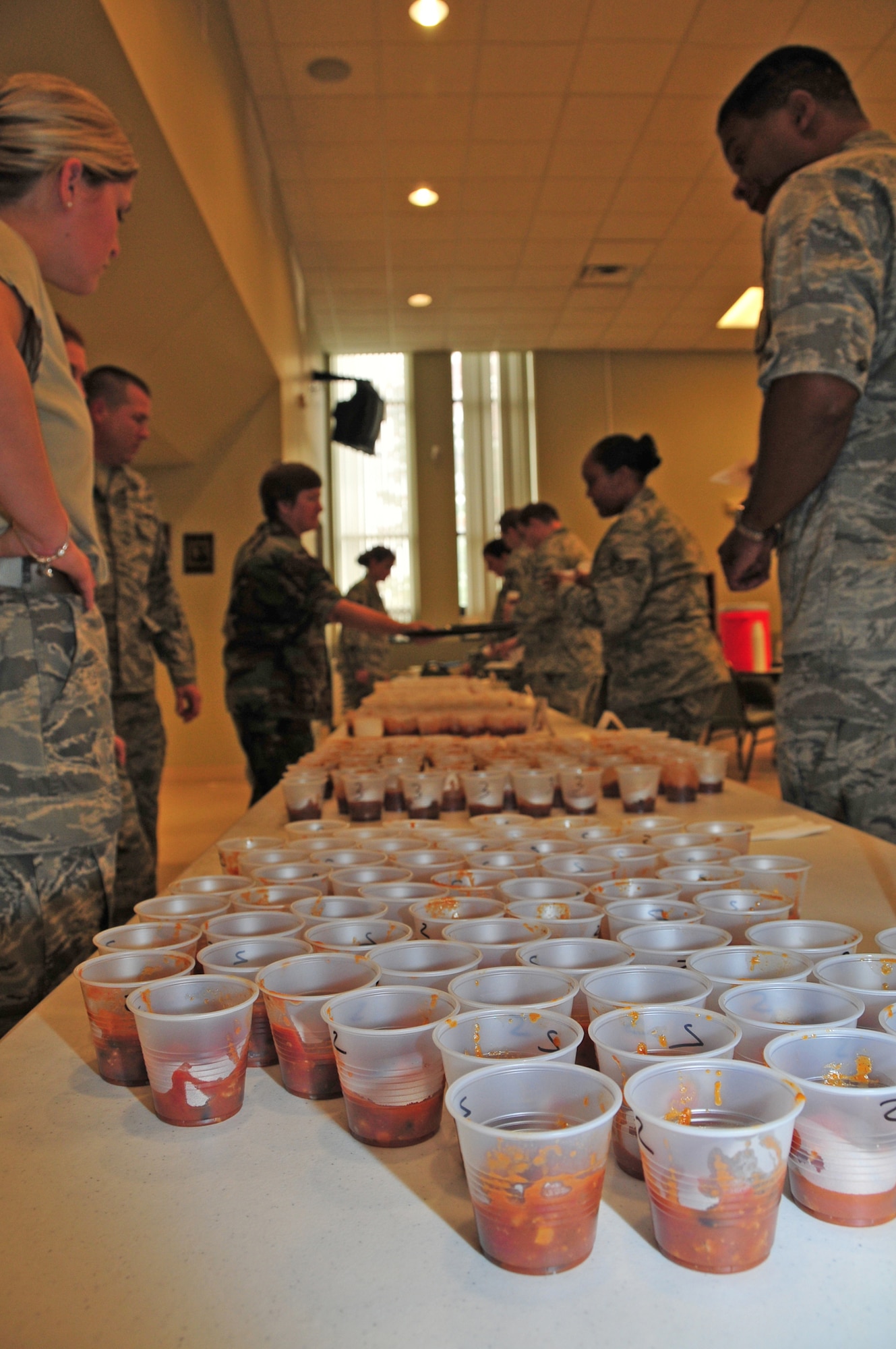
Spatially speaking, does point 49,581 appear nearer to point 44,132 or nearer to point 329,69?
point 44,132

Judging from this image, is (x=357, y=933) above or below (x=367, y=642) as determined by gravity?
below

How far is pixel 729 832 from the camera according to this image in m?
1.34

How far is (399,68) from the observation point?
169 inches

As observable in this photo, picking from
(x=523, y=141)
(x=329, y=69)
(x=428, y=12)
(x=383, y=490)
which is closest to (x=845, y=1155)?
(x=428, y=12)

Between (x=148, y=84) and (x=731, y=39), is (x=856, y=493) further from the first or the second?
(x=731, y=39)

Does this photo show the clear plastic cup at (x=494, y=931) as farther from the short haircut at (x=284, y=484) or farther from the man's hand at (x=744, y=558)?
the short haircut at (x=284, y=484)

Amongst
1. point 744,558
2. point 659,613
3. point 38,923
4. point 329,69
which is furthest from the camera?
point 329,69

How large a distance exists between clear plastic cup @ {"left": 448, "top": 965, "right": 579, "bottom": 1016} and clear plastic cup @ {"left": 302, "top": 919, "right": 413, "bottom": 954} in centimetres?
14

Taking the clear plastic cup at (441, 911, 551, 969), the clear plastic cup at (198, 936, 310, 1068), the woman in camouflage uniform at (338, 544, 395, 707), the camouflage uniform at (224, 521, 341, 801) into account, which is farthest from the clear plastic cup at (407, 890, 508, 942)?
the woman in camouflage uniform at (338, 544, 395, 707)

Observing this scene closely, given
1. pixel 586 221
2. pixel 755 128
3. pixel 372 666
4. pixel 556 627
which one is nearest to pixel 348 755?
pixel 755 128

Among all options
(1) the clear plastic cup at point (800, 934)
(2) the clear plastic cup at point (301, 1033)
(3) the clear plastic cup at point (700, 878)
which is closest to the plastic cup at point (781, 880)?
(3) the clear plastic cup at point (700, 878)

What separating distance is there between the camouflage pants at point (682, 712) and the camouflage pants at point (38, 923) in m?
2.14

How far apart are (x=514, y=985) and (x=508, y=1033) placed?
83 millimetres

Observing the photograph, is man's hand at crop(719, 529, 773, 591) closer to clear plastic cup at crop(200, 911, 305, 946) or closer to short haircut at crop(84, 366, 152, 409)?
clear plastic cup at crop(200, 911, 305, 946)
